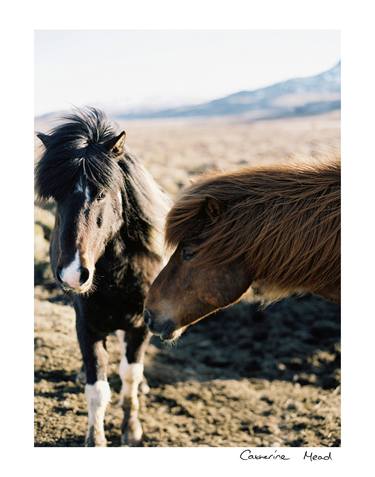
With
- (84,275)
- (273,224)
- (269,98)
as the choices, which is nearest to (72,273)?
(84,275)

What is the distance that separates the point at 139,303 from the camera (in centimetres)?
376

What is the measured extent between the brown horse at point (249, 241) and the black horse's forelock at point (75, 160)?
1.71 ft

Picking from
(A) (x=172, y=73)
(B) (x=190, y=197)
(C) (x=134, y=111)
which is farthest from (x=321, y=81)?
(B) (x=190, y=197)

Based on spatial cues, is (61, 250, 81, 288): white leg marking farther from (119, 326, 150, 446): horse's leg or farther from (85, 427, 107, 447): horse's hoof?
(85, 427, 107, 447): horse's hoof

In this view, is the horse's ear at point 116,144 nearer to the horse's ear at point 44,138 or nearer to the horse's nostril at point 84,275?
the horse's ear at point 44,138

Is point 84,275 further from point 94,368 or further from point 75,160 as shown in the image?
point 94,368

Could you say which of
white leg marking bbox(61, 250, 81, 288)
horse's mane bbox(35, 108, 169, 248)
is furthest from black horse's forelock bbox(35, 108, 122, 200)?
white leg marking bbox(61, 250, 81, 288)

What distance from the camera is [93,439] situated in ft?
12.6

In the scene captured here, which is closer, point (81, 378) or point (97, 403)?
point (97, 403)

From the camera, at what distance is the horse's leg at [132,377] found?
3990 millimetres

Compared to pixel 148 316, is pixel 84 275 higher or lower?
higher

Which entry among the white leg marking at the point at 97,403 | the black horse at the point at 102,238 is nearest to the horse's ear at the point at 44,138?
the black horse at the point at 102,238

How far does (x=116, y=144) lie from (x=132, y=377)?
1799 mm
